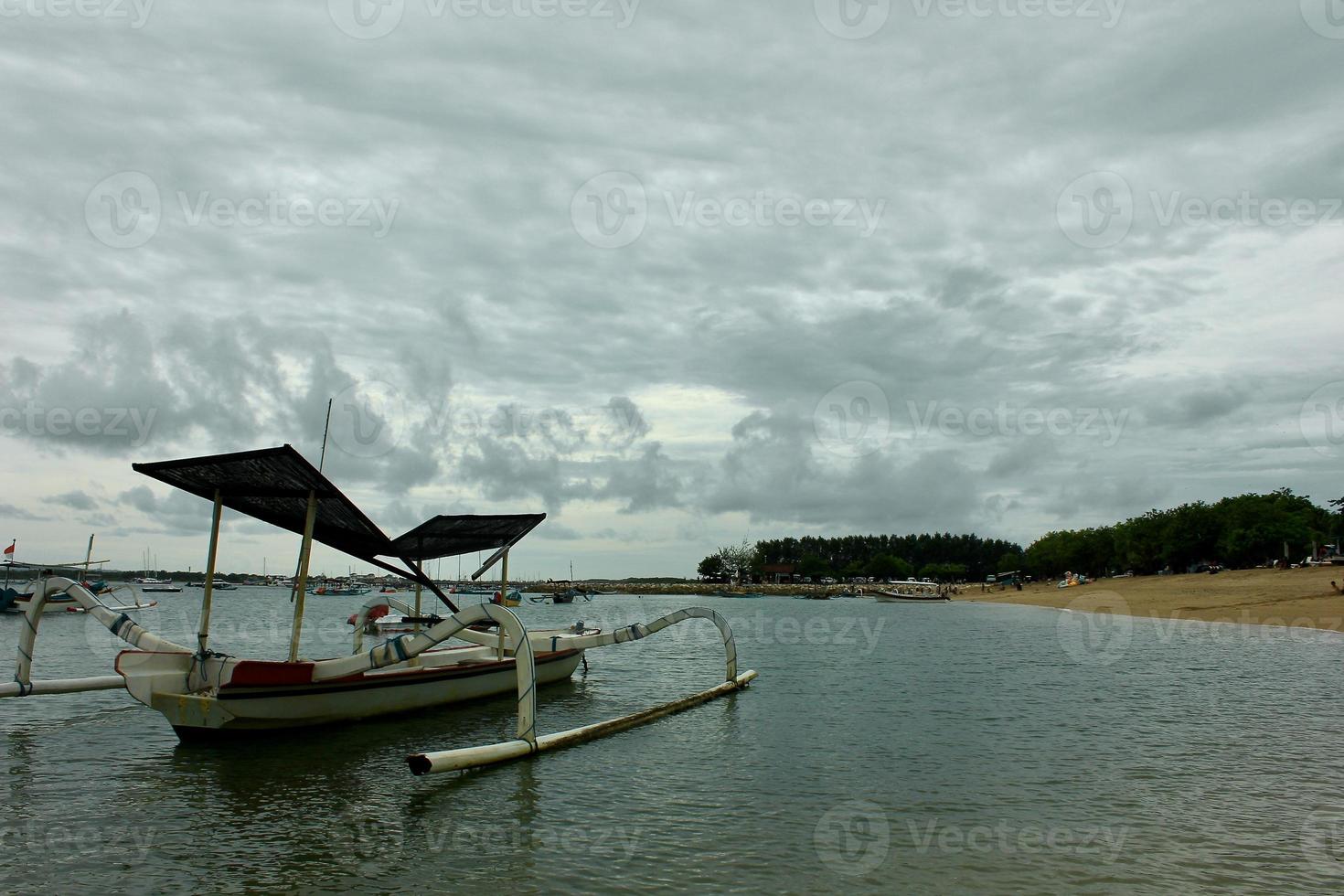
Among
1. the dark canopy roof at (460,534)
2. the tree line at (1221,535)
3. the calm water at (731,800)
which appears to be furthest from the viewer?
the tree line at (1221,535)

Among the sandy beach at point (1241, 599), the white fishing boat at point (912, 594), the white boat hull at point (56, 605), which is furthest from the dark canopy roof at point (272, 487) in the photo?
the white fishing boat at point (912, 594)

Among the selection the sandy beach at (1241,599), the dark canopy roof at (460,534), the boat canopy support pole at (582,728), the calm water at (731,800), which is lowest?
the calm water at (731,800)

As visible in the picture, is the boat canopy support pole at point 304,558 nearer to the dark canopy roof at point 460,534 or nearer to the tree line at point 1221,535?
the dark canopy roof at point 460,534

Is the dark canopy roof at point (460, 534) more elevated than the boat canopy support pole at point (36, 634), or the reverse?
the dark canopy roof at point (460, 534)

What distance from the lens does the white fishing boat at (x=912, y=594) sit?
16275 cm

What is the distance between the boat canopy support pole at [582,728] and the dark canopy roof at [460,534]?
423 cm

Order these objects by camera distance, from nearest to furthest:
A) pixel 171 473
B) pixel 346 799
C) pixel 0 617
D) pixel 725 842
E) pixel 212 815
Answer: pixel 725 842 → pixel 212 815 → pixel 346 799 → pixel 171 473 → pixel 0 617

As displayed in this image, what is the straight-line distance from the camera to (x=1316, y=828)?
43.2 feet

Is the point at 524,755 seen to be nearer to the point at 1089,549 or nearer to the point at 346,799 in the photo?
the point at 346,799

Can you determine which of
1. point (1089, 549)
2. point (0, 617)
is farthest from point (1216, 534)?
point (0, 617)

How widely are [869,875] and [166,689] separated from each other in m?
15.1

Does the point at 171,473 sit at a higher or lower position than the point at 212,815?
higher

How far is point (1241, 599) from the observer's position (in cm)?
6756

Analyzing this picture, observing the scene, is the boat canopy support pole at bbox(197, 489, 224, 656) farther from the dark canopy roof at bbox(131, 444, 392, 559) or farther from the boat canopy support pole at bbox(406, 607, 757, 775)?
the boat canopy support pole at bbox(406, 607, 757, 775)
